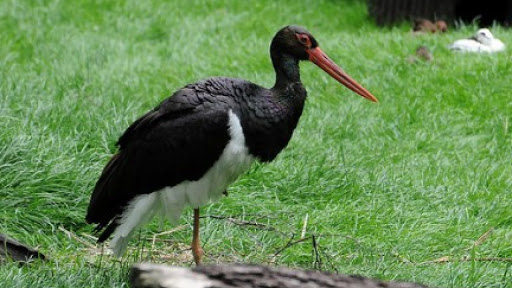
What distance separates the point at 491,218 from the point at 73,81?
290cm

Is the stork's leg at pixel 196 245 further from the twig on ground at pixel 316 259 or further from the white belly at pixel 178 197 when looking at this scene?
the twig on ground at pixel 316 259

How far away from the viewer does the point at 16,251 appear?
4.04 meters

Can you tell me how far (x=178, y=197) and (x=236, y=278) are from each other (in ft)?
5.22

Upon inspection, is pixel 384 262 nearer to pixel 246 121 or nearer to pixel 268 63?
pixel 246 121

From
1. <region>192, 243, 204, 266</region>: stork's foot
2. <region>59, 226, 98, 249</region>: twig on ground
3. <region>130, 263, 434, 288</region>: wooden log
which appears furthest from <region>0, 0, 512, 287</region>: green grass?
<region>130, 263, 434, 288</region>: wooden log

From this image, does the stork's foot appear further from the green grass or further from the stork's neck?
the stork's neck

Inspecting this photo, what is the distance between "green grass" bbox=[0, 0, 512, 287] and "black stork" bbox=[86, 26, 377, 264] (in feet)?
0.80

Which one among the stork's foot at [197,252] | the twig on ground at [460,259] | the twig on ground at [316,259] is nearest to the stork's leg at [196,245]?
the stork's foot at [197,252]

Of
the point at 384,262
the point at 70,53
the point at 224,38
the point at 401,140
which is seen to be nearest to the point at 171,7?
the point at 224,38

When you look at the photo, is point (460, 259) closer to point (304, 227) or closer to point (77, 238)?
point (304, 227)

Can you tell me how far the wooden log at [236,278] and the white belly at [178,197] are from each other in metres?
1.39

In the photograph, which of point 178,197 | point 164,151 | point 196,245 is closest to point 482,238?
point 196,245

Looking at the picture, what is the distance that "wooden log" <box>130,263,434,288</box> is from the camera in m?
2.37

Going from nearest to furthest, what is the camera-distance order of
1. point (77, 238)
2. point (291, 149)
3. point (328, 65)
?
point (328, 65) → point (77, 238) → point (291, 149)
